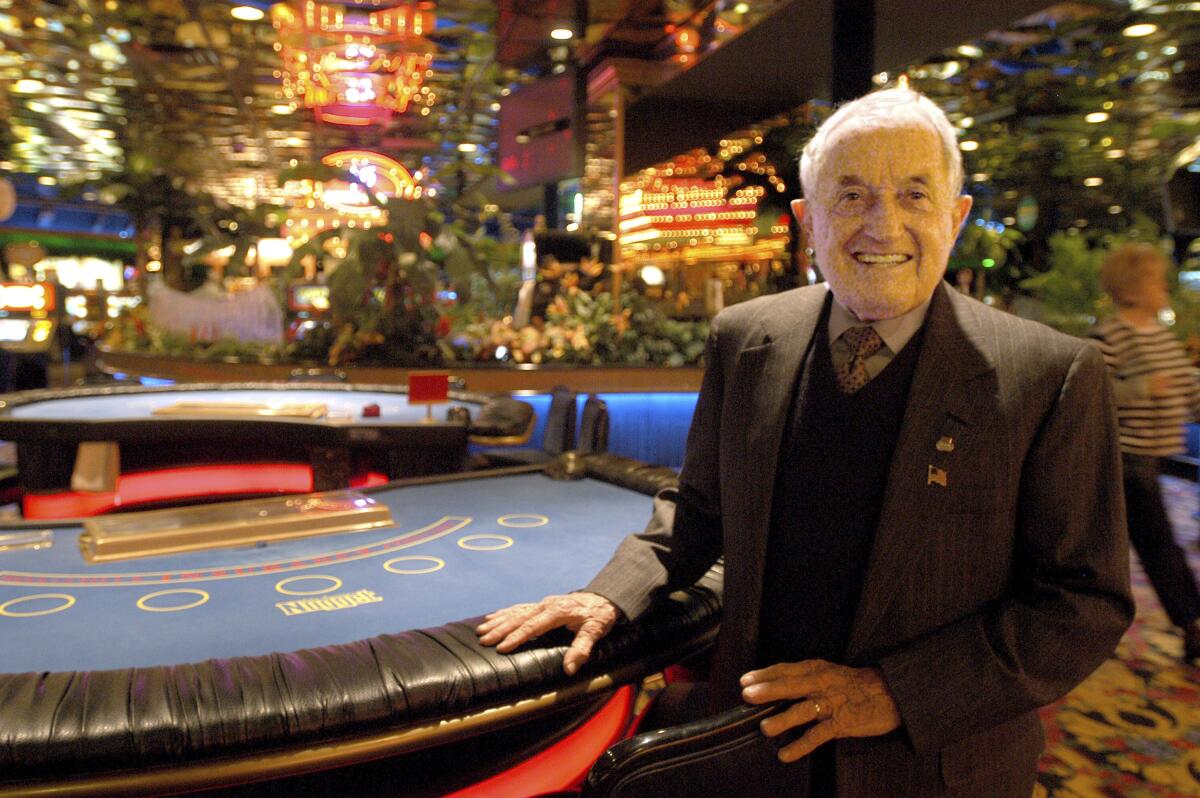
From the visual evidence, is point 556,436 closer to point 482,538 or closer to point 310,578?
point 482,538

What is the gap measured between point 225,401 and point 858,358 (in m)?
3.85

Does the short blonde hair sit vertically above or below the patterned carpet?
above

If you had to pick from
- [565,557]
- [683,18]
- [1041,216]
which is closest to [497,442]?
[565,557]

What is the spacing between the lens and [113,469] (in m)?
3.74

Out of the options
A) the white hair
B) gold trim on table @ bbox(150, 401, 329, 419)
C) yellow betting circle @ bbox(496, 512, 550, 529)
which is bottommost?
yellow betting circle @ bbox(496, 512, 550, 529)

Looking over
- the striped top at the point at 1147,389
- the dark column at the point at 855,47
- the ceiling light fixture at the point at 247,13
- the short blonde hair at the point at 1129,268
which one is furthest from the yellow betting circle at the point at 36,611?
the ceiling light fixture at the point at 247,13

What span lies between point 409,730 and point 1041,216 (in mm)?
14525

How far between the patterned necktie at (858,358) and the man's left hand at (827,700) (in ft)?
1.20

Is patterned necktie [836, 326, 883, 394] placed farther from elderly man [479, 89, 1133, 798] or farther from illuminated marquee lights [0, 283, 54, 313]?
illuminated marquee lights [0, 283, 54, 313]

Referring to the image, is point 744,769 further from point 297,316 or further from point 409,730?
point 297,316

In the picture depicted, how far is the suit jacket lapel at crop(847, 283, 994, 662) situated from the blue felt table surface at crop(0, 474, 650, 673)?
802 millimetres

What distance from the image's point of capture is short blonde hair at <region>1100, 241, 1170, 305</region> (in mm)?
3594

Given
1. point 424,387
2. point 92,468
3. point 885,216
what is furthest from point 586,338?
point 885,216

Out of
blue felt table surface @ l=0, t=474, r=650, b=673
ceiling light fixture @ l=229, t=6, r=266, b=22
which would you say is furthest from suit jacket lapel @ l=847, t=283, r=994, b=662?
ceiling light fixture @ l=229, t=6, r=266, b=22
